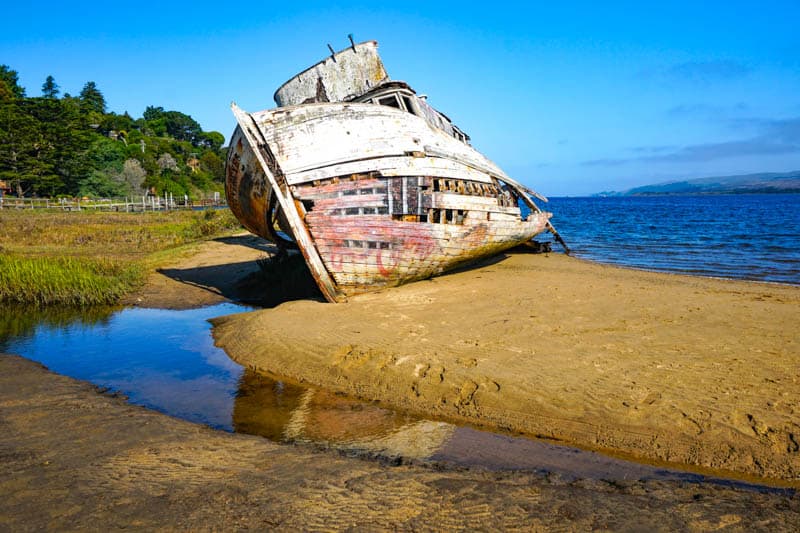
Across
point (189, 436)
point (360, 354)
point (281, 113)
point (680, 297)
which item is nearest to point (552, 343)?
point (360, 354)

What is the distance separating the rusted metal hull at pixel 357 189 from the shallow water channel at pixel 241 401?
2.35 metres

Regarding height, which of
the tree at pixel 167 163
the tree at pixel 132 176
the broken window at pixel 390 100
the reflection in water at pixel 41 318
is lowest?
the reflection in water at pixel 41 318

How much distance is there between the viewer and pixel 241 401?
545 centimetres

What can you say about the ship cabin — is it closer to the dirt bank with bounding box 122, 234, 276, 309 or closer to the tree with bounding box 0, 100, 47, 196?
the dirt bank with bounding box 122, 234, 276, 309

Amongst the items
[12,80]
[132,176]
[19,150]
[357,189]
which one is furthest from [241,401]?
[12,80]

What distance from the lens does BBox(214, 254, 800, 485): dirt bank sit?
4180 mm

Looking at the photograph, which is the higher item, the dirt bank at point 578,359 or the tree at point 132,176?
the tree at point 132,176

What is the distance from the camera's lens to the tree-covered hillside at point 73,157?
4769cm

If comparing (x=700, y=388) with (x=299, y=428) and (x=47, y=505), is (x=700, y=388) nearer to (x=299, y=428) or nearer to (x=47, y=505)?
(x=299, y=428)

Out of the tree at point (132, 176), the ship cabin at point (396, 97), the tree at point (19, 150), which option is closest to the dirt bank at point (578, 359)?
the ship cabin at point (396, 97)

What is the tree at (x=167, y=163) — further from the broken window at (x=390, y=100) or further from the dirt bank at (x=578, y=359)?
the dirt bank at (x=578, y=359)

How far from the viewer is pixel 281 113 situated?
28.0 ft

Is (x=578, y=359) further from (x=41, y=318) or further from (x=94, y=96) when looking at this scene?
(x=94, y=96)

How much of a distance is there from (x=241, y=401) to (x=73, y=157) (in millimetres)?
58381
